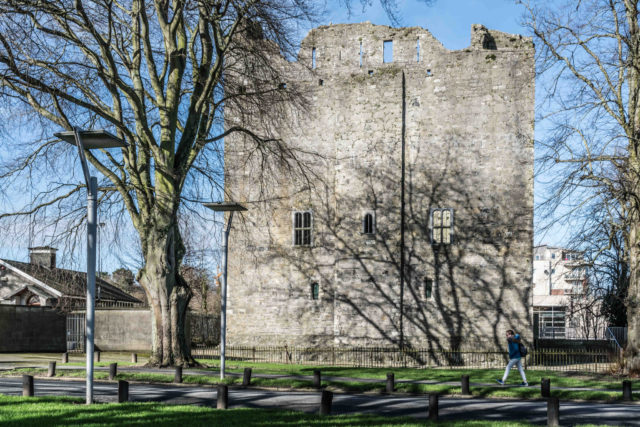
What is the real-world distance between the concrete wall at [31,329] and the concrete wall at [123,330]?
483cm

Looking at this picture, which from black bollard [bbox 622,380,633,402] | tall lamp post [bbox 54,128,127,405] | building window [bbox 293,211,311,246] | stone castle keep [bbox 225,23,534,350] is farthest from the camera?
building window [bbox 293,211,311,246]

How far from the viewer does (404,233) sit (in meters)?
32.4

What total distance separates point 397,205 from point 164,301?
46.8ft

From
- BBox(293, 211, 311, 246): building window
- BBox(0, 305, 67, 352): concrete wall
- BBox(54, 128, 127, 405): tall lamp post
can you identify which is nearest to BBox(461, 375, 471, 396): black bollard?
BBox(54, 128, 127, 405): tall lamp post

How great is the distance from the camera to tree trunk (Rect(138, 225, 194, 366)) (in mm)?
21422

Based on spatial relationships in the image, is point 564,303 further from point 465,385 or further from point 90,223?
point 90,223

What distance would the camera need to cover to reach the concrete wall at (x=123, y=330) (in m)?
34.2

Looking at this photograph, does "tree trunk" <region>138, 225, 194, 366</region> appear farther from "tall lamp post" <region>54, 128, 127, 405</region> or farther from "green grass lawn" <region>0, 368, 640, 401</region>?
"tall lamp post" <region>54, 128, 127, 405</region>

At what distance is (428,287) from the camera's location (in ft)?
105

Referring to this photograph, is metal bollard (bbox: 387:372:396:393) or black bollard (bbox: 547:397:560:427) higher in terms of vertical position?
black bollard (bbox: 547:397:560:427)

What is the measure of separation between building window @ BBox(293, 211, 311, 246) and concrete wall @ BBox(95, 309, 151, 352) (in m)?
8.30

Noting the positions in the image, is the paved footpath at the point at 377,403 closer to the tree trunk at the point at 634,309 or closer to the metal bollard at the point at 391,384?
the metal bollard at the point at 391,384

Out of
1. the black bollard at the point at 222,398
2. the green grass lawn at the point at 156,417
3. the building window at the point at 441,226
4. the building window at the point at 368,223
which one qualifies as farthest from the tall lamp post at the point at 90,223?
the building window at the point at 441,226

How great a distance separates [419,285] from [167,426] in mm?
23015
